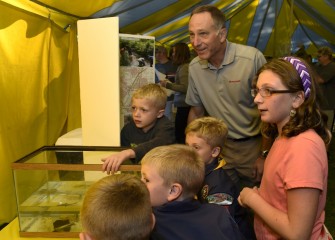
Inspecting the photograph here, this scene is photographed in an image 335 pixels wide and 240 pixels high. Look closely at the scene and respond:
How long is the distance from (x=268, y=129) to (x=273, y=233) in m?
0.38

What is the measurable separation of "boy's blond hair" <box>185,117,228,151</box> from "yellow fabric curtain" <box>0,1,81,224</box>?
3.98 feet

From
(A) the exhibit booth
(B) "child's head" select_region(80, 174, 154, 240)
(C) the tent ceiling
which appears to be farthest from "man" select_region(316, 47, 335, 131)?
(B) "child's head" select_region(80, 174, 154, 240)

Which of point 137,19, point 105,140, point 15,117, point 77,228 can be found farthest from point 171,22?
point 77,228

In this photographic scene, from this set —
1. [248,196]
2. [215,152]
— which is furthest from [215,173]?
[248,196]

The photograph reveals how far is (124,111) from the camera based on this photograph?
1.86 metres

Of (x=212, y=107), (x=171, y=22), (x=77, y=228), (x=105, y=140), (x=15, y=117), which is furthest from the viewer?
(x=171, y=22)

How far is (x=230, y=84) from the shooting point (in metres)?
1.83

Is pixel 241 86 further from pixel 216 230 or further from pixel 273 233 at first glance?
pixel 216 230

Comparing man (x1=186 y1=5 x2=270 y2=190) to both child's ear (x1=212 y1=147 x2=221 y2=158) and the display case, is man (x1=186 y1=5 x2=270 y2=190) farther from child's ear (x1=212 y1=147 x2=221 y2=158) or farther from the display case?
the display case

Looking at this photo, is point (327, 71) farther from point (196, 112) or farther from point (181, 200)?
point (181, 200)

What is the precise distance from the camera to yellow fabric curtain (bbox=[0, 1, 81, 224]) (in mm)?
2090

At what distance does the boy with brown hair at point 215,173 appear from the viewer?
4.37 feet

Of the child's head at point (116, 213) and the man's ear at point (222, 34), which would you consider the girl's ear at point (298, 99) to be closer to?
the child's head at point (116, 213)

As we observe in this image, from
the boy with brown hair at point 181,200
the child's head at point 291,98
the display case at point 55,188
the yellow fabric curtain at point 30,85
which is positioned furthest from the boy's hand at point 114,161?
the yellow fabric curtain at point 30,85
